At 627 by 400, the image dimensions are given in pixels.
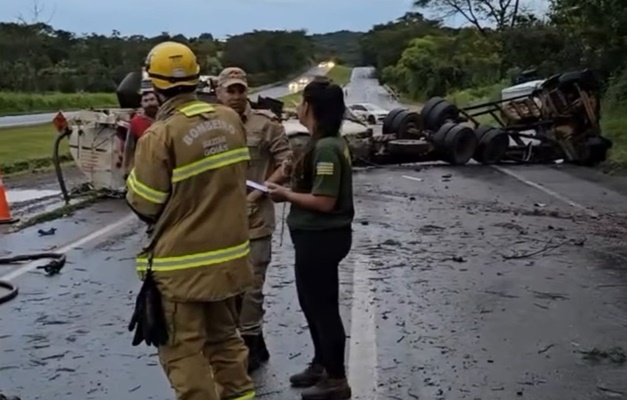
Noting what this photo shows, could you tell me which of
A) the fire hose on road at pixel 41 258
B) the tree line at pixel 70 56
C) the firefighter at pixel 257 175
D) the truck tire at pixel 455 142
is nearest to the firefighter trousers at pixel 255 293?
the firefighter at pixel 257 175

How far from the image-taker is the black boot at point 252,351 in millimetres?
6039

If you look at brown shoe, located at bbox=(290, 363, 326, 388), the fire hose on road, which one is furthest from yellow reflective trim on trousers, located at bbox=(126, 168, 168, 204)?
the fire hose on road

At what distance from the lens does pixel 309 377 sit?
5730 mm

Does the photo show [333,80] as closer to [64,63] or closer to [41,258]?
[41,258]

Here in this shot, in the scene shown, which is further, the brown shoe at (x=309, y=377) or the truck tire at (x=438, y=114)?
the truck tire at (x=438, y=114)

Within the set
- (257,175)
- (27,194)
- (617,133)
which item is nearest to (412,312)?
(257,175)

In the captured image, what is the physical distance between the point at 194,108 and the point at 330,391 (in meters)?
1.86

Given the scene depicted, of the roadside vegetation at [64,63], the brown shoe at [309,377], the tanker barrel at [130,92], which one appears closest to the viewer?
the brown shoe at [309,377]

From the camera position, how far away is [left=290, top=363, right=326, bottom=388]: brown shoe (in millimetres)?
5715

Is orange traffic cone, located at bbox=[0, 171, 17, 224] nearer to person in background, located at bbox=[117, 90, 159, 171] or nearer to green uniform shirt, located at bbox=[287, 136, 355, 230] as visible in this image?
person in background, located at bbox=[117, 90, 159, 171]

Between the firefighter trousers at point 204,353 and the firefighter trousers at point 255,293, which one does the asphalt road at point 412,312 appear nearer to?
the firefighter trousers at point 255,293

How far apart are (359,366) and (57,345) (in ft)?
6.75

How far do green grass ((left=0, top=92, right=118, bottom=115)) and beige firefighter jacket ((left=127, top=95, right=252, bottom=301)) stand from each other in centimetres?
5298

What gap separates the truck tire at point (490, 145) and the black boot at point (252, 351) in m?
17.0
